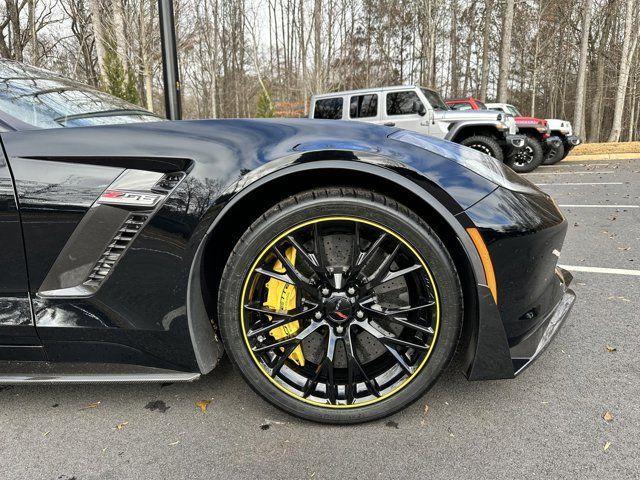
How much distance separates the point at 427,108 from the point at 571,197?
12.4 ft

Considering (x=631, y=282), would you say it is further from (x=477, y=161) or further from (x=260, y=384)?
(x=260, y=384)

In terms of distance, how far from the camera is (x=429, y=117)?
9516 mm

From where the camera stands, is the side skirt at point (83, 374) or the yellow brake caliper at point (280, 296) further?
the yellow brake caliper at point (280, 296)

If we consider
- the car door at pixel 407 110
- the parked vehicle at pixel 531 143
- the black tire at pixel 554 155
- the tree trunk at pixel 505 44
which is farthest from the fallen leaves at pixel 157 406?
the tree trunk at pixel 505 44

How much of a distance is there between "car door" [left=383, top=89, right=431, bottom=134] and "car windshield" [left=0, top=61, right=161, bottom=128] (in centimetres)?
808

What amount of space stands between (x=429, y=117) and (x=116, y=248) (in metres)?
9.00

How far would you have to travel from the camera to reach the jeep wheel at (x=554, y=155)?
1133 cm

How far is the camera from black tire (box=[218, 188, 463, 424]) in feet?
5.03

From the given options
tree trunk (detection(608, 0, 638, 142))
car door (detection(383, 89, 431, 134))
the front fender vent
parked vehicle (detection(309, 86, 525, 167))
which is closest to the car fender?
parked vehicle (detection(309, 86, 525, 167))

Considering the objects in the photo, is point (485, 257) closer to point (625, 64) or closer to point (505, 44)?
point (505, 44)

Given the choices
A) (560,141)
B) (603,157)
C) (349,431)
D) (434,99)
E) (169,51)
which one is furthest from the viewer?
(603,157)

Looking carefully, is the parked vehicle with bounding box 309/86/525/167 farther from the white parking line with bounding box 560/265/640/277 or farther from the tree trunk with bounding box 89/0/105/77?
the tree trunk with bounding box 89/0/105/77

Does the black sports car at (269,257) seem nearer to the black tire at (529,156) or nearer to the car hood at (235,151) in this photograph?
the car hood at (235,151)

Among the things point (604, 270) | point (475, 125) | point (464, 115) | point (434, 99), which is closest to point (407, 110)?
point (434, 99)
